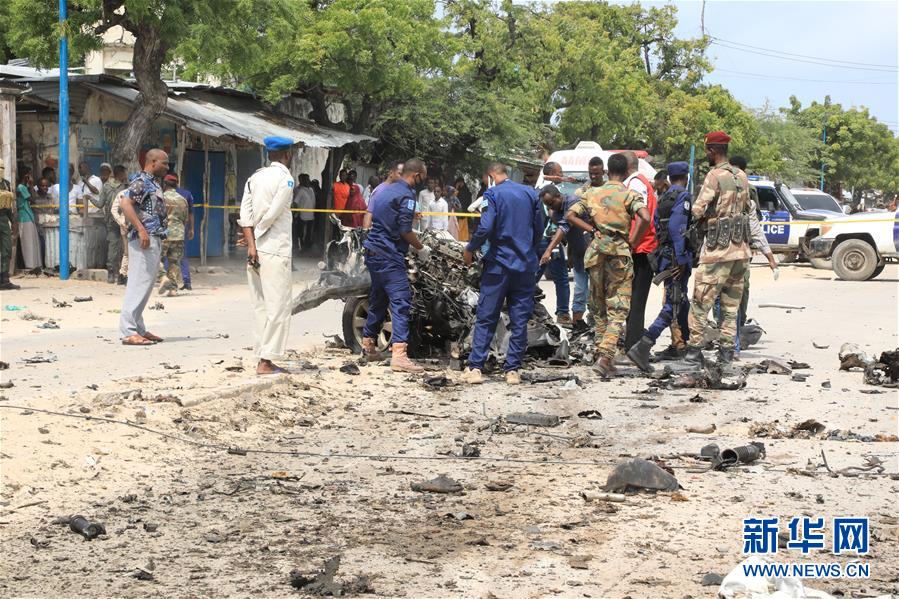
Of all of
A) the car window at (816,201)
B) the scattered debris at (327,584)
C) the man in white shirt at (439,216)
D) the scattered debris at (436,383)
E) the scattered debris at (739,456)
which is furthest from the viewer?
the car window at (816,201)

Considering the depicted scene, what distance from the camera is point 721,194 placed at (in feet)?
33.5

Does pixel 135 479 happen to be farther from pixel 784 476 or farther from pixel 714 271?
pixel 714 271

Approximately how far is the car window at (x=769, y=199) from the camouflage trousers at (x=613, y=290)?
1888 cm

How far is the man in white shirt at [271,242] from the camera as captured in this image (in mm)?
9117

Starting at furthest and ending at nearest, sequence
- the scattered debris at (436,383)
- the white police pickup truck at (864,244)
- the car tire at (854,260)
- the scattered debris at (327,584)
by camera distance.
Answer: the car tire at (854,260) < the white police pickup truck at (864,244) < the scattered debris at (436,383) < the scattered debris at (327,584)

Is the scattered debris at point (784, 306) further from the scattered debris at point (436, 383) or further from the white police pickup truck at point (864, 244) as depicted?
the scattered debris at point (436, 383)

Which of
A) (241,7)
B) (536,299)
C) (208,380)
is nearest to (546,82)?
(241,7)

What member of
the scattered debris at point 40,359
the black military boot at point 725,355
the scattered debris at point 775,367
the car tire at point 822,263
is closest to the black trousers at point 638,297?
the black military boot at point 725,355

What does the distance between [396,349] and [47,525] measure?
5090mm

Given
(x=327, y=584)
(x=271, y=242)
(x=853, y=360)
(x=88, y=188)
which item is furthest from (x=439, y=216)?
(x=327, y=584)

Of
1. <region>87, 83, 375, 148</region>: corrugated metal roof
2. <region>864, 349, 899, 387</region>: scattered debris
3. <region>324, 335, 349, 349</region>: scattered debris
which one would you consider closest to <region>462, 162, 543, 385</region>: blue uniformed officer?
<region>324, 335, 349, 349</region>: scattered debris

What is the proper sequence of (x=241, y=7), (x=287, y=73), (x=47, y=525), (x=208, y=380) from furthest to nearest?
1. (x=287, y=73)
2. (x=241, y=7)
3. (x=208, y=380)
4. (x=47, y=525)

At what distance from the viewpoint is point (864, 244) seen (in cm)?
2383

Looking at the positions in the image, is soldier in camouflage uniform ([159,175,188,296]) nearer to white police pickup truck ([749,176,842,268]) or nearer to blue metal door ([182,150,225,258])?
blue metal door ([182,150,225,258])
